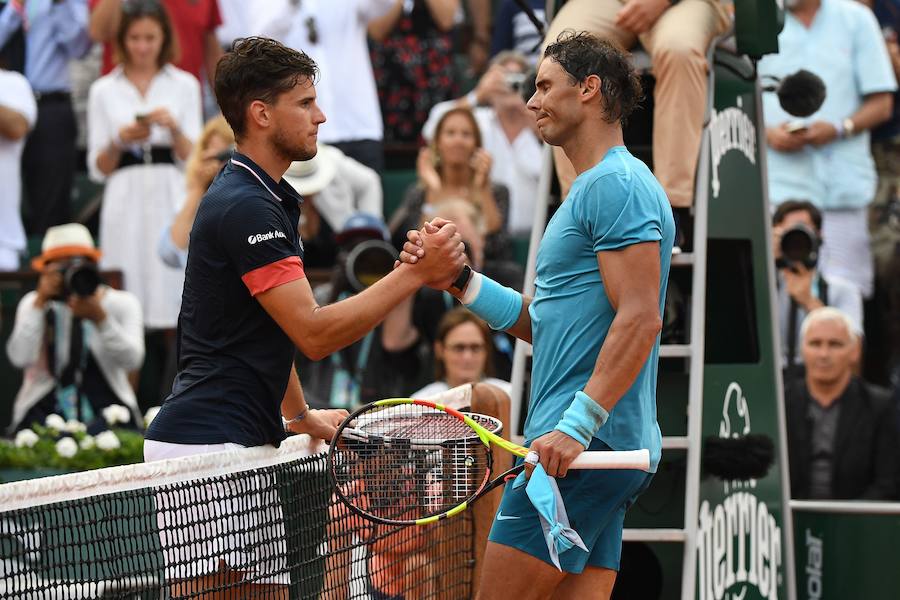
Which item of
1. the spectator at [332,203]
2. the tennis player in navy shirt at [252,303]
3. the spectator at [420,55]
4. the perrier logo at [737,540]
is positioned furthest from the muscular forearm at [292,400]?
the spectator at [420,55]

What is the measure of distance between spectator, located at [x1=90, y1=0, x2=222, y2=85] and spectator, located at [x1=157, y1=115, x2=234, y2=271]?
1.53 meters

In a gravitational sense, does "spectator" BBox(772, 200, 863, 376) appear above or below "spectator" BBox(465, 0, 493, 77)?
below

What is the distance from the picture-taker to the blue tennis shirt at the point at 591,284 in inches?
166

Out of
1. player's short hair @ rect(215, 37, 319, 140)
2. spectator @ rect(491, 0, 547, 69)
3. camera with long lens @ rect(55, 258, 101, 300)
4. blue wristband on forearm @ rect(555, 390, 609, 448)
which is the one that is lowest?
blue wristband on forearm @ rect(555, 390, 609, 448)

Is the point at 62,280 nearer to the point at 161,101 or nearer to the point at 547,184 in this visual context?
the point at 161,101

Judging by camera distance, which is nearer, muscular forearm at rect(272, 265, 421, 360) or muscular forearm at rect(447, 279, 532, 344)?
muscular forearm at rect(272, 265, 421, 360)

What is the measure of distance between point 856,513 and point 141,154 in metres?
5.27

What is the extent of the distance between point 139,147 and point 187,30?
1.28 m

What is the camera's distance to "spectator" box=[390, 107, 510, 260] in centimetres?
975

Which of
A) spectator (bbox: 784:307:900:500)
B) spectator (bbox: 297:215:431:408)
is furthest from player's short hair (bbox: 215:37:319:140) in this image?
spectator (bbox: 784:307:900:500)

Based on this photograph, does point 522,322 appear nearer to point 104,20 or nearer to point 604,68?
point 604,68

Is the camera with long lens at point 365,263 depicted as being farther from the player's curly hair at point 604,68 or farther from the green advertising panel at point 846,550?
the player's curly hair at point 604,68

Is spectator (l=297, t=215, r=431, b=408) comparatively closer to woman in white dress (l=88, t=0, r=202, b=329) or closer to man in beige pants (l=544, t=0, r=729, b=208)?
woman in white dress (l=88, t=0, r=202, b=329)

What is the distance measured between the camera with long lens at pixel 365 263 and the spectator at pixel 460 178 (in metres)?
1.08
